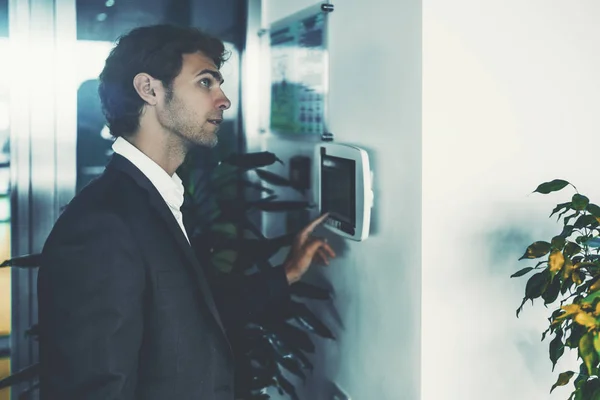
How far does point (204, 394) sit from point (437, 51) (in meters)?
0.94

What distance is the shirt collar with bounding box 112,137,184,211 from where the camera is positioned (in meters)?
1.57

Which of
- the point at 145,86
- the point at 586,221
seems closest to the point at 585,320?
the point at 586,221

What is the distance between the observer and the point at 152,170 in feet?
5.23

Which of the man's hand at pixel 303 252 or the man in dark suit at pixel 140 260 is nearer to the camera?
the man in dark suit at pixel 140 260

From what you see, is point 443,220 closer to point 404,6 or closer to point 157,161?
point 404,6

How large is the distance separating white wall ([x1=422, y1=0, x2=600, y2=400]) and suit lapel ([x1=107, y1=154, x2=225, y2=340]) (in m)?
0.52

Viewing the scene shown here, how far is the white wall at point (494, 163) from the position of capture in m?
1.61

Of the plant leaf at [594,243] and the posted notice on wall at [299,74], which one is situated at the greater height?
the posted notice on wall at [299,74]

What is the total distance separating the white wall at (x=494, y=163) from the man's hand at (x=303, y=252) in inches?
18.0

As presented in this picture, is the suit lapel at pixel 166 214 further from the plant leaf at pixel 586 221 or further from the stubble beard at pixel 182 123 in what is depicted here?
the plant leaf at pixel 586 221

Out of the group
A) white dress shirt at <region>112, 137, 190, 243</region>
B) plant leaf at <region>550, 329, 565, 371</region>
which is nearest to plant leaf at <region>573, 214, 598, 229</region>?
plant leaf at <region>550, 329, 565, 371</region>

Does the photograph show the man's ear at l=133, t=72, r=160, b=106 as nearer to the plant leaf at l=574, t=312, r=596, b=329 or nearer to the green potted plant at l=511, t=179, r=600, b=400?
the green potted plant at l=511, t=179, r=600, b=400

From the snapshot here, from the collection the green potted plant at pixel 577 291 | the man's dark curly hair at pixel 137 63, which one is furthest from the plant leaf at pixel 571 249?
the man's dark curly hair at pixel 137 63

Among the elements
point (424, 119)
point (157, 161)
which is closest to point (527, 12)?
point (424, 119)
